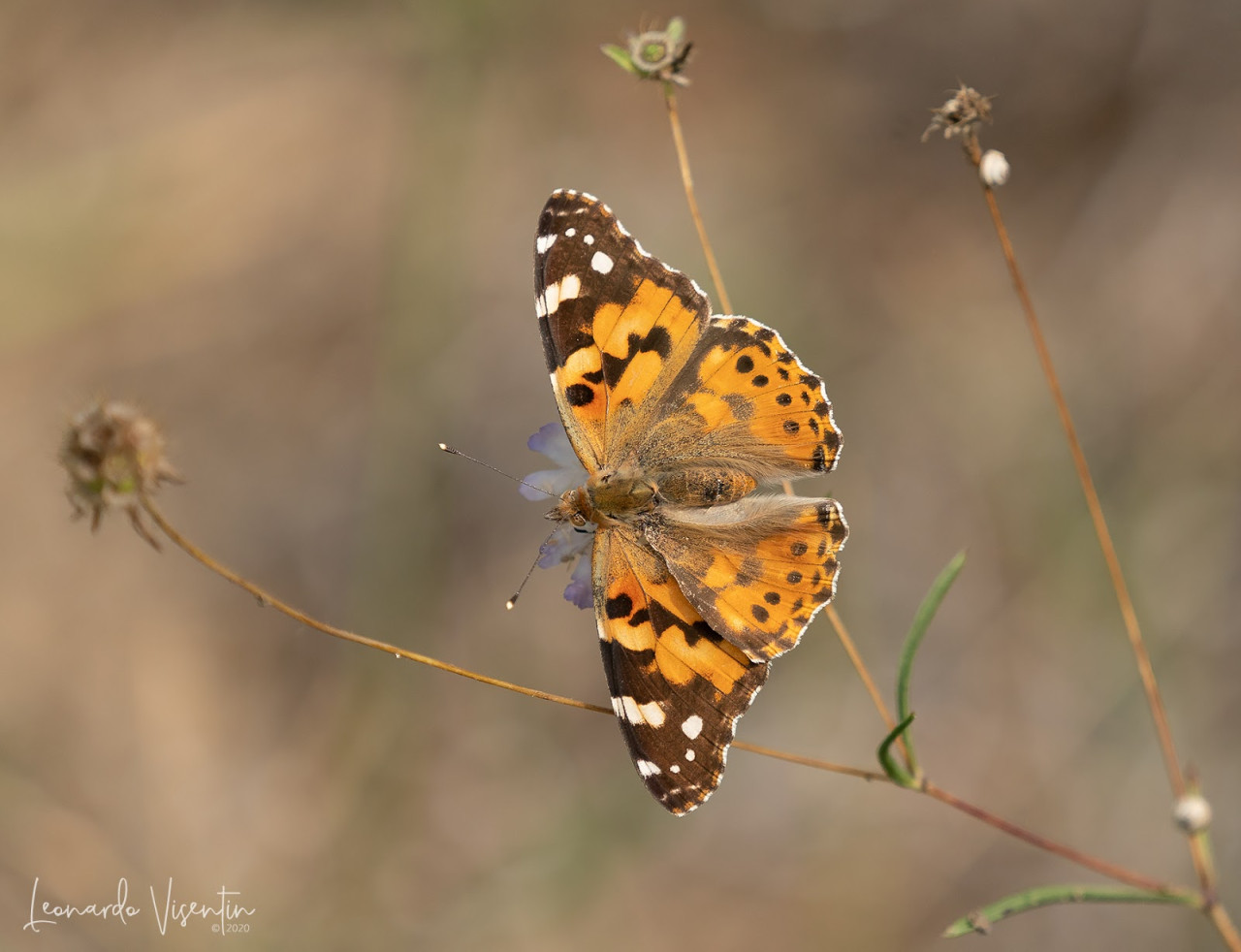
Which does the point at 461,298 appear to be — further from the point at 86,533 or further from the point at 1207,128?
the point at 1207,128

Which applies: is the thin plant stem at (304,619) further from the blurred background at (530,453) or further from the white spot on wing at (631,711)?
→ the blurred background at (530,453)

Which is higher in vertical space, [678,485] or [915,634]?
[678,485]

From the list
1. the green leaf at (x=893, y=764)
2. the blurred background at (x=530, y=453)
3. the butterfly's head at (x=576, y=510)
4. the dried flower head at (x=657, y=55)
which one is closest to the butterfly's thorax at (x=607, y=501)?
the butterfly's head at (x=576, y=510)

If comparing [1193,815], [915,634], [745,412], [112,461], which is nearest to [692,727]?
[915,634]

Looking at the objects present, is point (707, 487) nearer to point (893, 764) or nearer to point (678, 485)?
point (678, 485)

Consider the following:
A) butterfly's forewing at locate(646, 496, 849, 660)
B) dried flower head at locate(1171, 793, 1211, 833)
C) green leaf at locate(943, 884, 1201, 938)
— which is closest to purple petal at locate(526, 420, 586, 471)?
butterfly's forewing at locate(646, 496, 849, 660)

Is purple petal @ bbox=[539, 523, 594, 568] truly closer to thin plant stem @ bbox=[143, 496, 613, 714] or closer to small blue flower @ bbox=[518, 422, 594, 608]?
small blue flower @ bbox=[518, 422, 594, 608]
